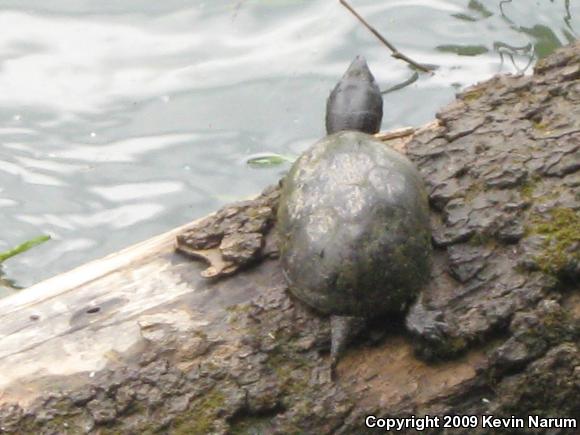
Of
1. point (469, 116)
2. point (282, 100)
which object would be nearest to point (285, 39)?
point (282, 100)

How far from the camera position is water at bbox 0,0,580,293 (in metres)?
4.13

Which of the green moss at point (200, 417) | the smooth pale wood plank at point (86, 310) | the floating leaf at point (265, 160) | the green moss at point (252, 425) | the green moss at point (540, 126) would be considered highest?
the green moss at point (540, 126)

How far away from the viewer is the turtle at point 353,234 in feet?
8.17

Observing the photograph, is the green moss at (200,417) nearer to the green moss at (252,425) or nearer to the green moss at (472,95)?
the green moss at (252,425)

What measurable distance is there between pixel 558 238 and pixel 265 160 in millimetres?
1826

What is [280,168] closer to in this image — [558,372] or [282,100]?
[282,100]

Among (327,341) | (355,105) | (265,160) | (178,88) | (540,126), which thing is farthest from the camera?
(178,88)

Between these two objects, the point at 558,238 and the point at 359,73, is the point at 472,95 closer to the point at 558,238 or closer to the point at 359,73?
the point at 359,73

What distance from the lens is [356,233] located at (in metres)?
2.50

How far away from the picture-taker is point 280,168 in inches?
168

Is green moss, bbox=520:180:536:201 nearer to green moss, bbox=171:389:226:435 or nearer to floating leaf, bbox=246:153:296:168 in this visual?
green moss, bbox=171:389:226:435

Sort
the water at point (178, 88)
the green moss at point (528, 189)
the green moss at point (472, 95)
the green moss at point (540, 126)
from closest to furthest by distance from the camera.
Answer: the green moss at point (528, 189), the green moss at point (540, 126), the green moss at point (472, 95), the water at point (178, 88)

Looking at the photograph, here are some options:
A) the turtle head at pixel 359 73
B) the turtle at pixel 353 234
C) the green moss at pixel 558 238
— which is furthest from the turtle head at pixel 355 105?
the green moss at pixel 558 238

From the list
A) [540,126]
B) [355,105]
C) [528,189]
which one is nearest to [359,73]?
[355,105]
